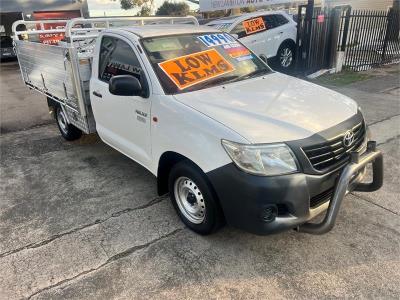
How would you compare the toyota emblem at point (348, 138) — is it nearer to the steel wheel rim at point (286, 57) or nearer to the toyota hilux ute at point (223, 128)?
the toyota hilux ute at point (223, 128)

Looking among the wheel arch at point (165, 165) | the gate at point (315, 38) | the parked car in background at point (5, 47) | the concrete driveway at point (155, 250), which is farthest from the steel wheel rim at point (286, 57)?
the parked car in background at point (5, 47)

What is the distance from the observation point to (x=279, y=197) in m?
2.61

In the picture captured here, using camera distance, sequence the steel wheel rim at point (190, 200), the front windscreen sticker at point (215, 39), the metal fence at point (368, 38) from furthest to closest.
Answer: the metal fence at point (368, 38), the front windscreen sticker at point (215, 39), the steel wheel rim at point (190, 200)

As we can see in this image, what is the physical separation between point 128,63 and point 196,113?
1263 millimetres

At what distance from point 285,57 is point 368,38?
2996 millimetres

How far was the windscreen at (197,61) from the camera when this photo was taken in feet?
11.4

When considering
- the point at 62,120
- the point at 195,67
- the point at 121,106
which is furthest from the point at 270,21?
the point at 121,106

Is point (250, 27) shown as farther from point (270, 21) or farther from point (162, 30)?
point (162, 30)

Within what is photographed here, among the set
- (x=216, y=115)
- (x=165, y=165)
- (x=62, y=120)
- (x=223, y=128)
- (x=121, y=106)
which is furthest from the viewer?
(x=62, y=120)

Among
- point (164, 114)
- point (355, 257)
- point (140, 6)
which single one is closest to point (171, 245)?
point (164, 114)

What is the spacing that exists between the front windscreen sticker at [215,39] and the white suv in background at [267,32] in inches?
203

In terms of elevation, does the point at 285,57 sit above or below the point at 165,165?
below

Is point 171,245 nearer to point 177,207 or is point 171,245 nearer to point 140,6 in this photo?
point 177,207

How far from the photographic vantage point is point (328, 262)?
2.98 meters
